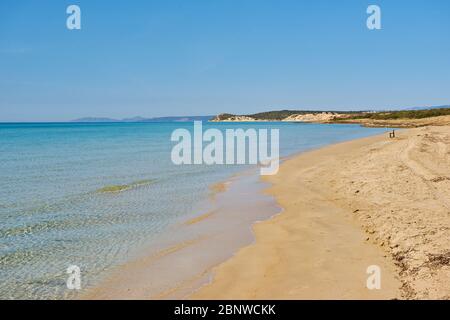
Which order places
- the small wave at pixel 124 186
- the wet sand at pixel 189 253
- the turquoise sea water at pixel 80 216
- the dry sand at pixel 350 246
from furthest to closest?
the small wave at pixel 124 186 → the turquoise sea water at pixel 80 216 → the wet sand at pixel 189 253 → the dry sand at pixel 350 246

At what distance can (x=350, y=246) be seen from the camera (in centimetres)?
859

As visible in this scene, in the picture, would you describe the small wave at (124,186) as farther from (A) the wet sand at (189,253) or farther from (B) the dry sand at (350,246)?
(B) the dry sand at (350,246)

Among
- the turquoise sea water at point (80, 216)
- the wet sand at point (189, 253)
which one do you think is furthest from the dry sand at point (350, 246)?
the turquoise sea water at point (80, 216)

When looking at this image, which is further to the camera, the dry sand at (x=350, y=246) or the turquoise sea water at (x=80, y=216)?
the turquoise sea water at (x=80, y=216)

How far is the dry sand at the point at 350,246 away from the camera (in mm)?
6422

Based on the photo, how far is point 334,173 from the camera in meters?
19.4

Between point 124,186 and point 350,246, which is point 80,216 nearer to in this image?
point 124,186

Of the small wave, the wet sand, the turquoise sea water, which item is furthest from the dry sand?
the small wave

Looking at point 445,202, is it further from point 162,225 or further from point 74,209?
point 74,209

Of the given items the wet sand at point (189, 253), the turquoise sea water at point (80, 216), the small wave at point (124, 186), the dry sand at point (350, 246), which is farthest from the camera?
the small wave at point (124, 186)

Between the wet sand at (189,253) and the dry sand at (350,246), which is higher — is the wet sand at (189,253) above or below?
below

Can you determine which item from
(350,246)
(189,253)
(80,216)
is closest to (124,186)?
(80,216)
